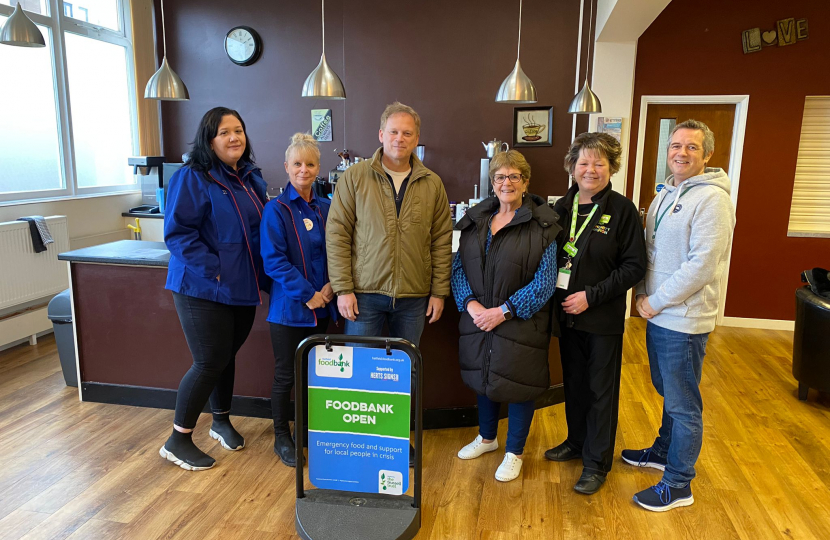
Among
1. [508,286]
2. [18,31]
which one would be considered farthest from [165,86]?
[508,286]

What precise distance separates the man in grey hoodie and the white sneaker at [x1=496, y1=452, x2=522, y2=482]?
0.52 m

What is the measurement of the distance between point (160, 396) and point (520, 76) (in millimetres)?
3190

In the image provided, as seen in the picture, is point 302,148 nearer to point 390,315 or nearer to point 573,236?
point 390,315

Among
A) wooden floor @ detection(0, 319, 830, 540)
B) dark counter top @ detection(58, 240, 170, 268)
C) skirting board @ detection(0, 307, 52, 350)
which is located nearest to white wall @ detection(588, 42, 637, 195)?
wooden floor @ detection(0, 319, 830, 540)

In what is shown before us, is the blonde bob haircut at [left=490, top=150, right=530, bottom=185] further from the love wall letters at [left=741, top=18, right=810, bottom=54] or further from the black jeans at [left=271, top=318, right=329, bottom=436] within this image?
the love wall letters at [left=741, top=18, right=810, bottom=54]

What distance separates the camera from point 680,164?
2291mm

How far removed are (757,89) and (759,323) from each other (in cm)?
210

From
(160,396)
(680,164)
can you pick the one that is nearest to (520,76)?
(680,164)

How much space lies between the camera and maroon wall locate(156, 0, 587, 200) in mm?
5480

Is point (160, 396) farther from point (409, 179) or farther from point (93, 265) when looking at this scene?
point (409, 179)

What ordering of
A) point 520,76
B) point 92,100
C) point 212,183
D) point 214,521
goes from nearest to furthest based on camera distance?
point 214,521 → point 212,183 → point 520,76 → point 92,100

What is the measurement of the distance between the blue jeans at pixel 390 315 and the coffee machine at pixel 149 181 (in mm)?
3828

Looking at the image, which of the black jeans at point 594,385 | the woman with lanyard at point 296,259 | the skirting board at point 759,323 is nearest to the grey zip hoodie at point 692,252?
the black jeans at point 594,385

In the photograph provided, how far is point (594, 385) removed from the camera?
2.48 m
